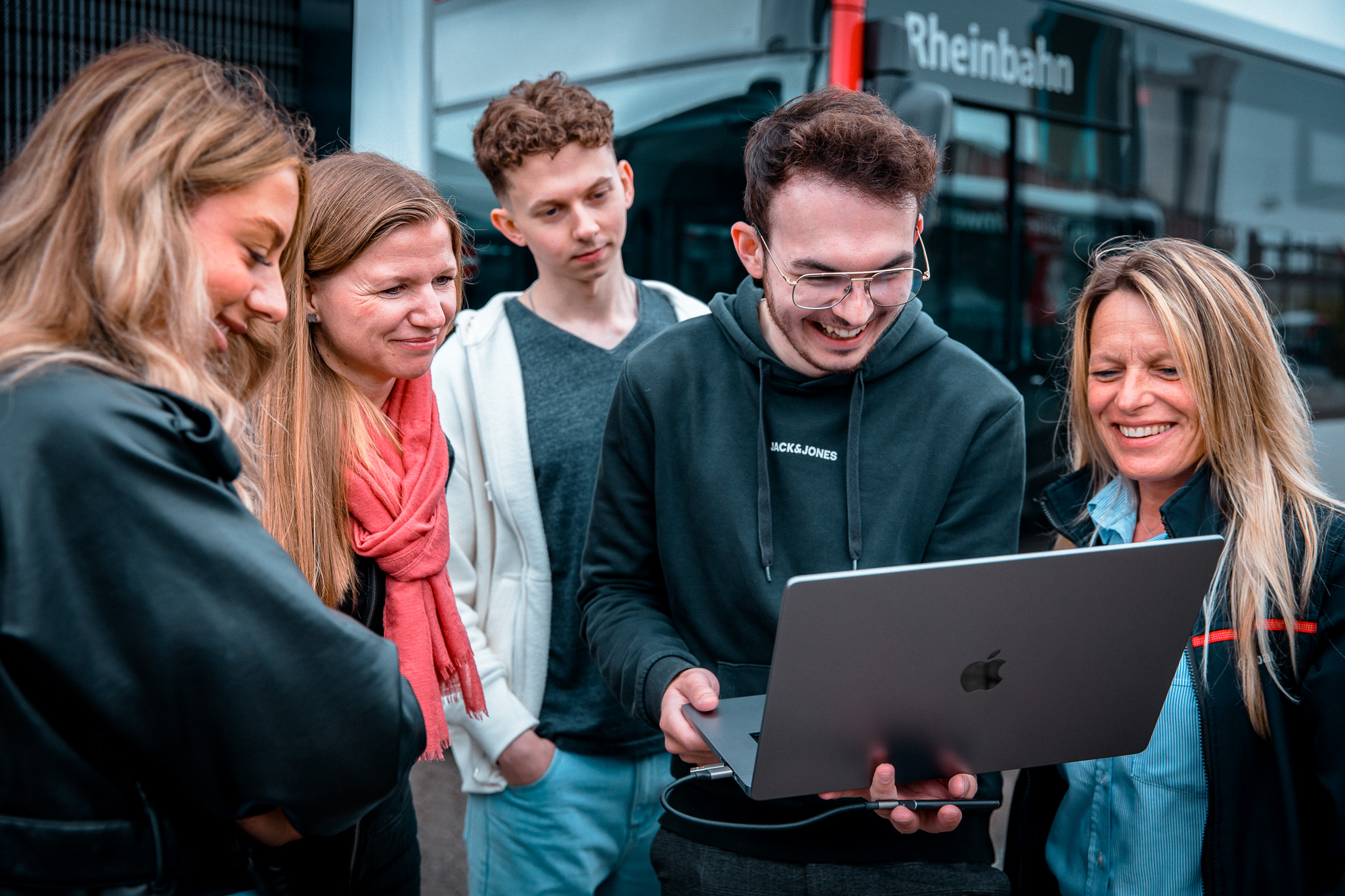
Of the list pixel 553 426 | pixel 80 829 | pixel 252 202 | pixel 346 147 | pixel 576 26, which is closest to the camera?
pixel 80 829

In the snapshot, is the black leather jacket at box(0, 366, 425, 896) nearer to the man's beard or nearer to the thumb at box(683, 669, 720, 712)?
the thumb at box(683, 669, 720, 712)

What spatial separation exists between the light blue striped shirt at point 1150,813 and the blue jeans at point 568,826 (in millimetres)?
964

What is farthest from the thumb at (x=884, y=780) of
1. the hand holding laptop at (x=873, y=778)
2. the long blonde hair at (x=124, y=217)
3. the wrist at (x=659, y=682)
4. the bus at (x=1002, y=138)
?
the bus at (x=1002, y=138)

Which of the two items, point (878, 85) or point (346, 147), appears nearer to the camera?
point (346, 147)

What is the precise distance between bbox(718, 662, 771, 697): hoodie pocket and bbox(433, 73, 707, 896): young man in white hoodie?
0.66 meters

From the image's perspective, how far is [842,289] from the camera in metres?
1.75

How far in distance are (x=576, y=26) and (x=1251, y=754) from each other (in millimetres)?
3264

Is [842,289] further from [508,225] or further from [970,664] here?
[508,225]

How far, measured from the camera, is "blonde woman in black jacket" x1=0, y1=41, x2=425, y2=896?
100 centimetres

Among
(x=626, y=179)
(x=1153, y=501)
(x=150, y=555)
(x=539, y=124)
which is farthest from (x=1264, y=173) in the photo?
(x=150, y=555)

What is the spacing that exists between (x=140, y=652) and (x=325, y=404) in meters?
0.82

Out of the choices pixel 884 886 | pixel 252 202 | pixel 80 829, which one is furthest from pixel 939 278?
pixel 80 829

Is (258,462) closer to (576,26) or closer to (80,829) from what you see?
(80,829)

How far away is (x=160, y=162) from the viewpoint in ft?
3.74
